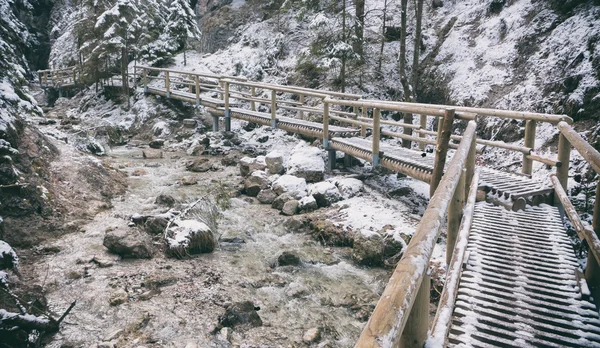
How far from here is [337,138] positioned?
10406 mm

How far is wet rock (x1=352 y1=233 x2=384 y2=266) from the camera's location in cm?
662

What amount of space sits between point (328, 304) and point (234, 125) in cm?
1298

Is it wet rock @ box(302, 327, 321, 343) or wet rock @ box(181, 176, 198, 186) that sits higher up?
wet rock @ box(181, 176, 198, 186)

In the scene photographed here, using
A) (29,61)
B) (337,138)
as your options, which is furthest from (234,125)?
(29,61)

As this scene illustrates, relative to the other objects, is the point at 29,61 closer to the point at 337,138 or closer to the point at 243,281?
the point at 337,138

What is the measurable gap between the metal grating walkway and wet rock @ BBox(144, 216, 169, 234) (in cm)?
549

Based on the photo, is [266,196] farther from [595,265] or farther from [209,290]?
[595,265]

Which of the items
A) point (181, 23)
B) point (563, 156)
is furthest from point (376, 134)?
point (181, 23)

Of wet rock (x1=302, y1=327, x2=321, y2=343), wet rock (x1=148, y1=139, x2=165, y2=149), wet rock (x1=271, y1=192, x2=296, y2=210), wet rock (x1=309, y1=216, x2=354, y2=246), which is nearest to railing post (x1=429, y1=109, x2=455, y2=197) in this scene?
wet rock (x1=309, y1=216, x2=354, y2=246)

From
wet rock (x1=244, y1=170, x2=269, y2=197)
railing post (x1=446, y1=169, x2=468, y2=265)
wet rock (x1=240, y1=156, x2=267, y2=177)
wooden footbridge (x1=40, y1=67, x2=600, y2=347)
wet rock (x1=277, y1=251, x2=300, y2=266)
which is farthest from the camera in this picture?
wet rock (x1=240, y1=156, x2=267, y2=177)

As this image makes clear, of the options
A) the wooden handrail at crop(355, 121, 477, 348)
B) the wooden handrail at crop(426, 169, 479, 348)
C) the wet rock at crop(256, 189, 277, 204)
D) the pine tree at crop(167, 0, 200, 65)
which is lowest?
the wet rock at crop(256, 189, 277, 204)

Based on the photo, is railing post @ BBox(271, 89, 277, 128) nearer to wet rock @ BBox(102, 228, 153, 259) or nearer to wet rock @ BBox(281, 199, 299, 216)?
wet rock @ BBox(281, 199, 299, 216)

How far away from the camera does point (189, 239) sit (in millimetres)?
6852

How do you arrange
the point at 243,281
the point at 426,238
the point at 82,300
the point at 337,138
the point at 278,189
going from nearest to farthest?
the point at 426,238 → the point at 82,300 → the point at 243,281 → the point at 278,189 → the point at 337,138
